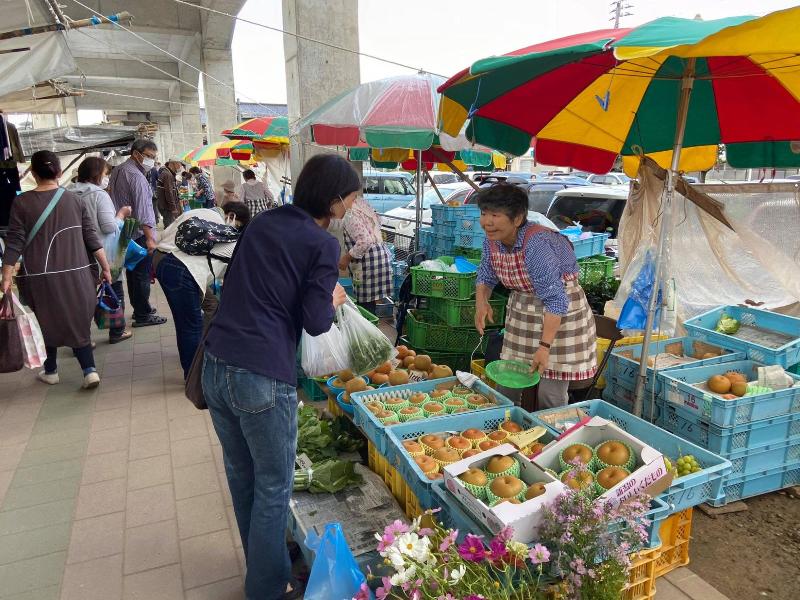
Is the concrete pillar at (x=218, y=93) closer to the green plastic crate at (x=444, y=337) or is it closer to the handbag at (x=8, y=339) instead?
the handbag at (x=8, y=339)

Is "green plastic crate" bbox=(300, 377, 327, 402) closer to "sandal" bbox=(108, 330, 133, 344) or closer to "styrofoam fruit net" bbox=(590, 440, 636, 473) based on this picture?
"styrofoam fruit net" bbox=(590, 440, 636, 473)

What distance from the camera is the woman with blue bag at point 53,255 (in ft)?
14.7

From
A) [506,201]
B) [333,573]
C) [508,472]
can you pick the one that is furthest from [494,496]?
[506,201]

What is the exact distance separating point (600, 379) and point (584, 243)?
2.15m

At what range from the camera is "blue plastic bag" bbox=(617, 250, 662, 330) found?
332 cm

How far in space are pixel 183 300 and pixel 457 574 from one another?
12.4ft

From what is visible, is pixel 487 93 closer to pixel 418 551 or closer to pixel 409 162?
pixel 418 551

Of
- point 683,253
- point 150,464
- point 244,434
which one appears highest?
point 683,253

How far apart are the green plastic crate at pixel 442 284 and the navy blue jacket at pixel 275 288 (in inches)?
117

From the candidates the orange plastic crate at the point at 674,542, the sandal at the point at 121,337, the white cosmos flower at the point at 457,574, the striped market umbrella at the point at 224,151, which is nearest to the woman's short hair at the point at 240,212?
the sandal at the point at 121,337

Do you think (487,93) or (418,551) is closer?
(418,551)

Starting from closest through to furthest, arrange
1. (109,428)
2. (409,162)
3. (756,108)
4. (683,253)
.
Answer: (756,108) → (683,253) → (109,428) → (409,162)

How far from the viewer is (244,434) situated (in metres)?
2.22

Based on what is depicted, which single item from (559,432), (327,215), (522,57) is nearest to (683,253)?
(559,432)
